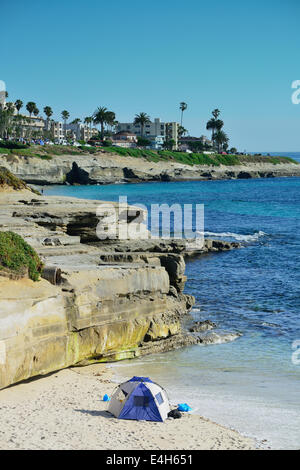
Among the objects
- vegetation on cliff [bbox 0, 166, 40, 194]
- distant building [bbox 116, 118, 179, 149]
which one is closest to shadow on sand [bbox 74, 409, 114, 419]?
vegetation on cliff [bbox 0, 166, 40, 194]

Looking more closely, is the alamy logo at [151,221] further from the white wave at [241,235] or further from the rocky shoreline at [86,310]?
the rocky shoreline at [86,310]

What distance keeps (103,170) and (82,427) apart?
107m

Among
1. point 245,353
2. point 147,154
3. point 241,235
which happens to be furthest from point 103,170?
point 245,353

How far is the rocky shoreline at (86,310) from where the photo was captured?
14.9 meters

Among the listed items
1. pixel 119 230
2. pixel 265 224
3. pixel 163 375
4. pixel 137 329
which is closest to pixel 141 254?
pixel 137 329

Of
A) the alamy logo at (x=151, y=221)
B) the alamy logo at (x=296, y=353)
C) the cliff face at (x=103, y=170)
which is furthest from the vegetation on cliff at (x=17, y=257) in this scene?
the cliff face at (x=103, y=170)

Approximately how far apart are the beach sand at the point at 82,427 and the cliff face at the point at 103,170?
91.1 meters

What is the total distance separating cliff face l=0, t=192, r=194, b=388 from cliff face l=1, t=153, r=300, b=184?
8413cm

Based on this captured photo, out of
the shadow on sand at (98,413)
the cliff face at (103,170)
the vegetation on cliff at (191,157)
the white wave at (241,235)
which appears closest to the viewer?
the shadow on sand at (98,413)

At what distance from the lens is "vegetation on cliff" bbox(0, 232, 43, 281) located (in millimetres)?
16339
